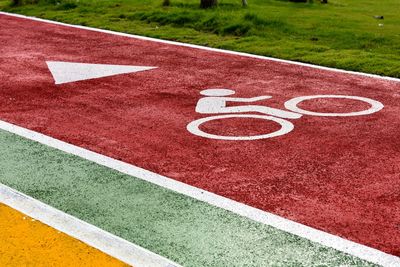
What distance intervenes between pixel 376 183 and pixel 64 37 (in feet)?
30.3

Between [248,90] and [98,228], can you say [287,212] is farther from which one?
[248,90]

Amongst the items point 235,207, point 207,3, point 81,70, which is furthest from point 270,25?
point 235,207

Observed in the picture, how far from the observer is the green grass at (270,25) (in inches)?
422

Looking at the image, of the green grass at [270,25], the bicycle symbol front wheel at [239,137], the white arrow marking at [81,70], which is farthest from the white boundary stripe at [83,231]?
the green grass at [270,25]

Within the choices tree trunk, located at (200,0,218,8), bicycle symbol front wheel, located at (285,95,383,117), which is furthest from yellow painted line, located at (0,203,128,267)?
tree trunk, located at (200,0,218,8)

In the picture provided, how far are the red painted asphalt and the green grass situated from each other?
789 millimetres

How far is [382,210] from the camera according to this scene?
4.66 meters

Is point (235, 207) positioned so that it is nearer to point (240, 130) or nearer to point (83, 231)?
point (83, 231)

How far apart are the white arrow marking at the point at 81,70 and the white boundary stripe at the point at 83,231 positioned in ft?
14.6

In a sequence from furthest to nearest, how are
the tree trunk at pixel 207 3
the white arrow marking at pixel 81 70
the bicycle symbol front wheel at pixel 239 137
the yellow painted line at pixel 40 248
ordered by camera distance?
1. the tree trunk at pixel 207 3
2. the white arrow marking at pixel 81 70
3. the bicycle symbol front wheel at pixel 239 137
4. the yellow painted line at pixel 40 248

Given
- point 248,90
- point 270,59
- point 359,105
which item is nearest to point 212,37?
point 270,59

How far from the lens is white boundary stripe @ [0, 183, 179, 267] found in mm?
3904

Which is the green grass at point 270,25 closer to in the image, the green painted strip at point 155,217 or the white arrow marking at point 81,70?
the white arrow marking at point 81,70

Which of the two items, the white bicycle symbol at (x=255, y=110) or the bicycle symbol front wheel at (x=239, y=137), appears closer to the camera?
the bicycle symbol front wheel at (x=239, y=137)
